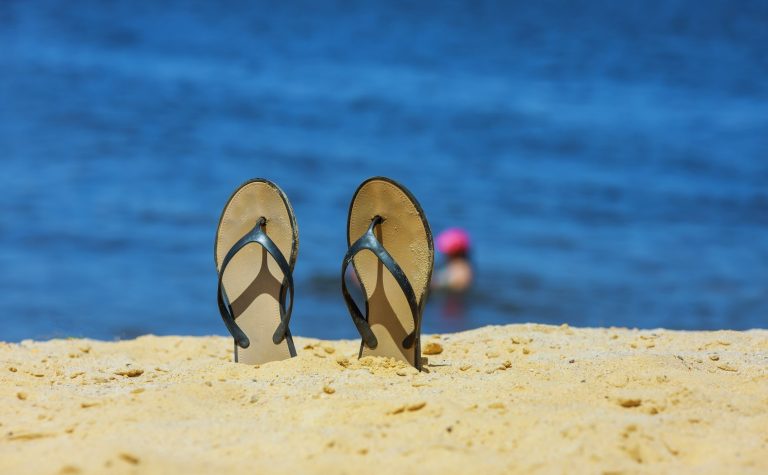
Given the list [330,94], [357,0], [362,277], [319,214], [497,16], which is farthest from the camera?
[357,0]

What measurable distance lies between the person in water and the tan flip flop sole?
18.6 ft

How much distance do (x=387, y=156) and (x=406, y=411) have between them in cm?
1038

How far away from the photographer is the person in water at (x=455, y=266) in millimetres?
9492

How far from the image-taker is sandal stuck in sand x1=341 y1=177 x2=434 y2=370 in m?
3.61

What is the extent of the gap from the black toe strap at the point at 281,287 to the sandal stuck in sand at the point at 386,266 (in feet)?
0.76

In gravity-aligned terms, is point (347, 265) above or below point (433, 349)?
above

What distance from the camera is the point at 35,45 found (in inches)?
750

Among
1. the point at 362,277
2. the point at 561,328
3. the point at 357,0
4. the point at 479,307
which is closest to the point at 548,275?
the point at 479,307

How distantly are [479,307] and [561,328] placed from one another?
4.86 m

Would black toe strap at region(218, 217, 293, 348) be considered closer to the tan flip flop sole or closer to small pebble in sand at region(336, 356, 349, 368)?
the tan flip flop sole

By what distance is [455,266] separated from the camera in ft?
31.2

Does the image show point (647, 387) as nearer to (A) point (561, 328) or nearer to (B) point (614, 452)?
(B) point (614, 452)

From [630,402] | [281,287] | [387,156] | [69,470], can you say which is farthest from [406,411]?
[387,156]

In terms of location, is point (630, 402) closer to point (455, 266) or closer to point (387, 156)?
point (455, 266)
